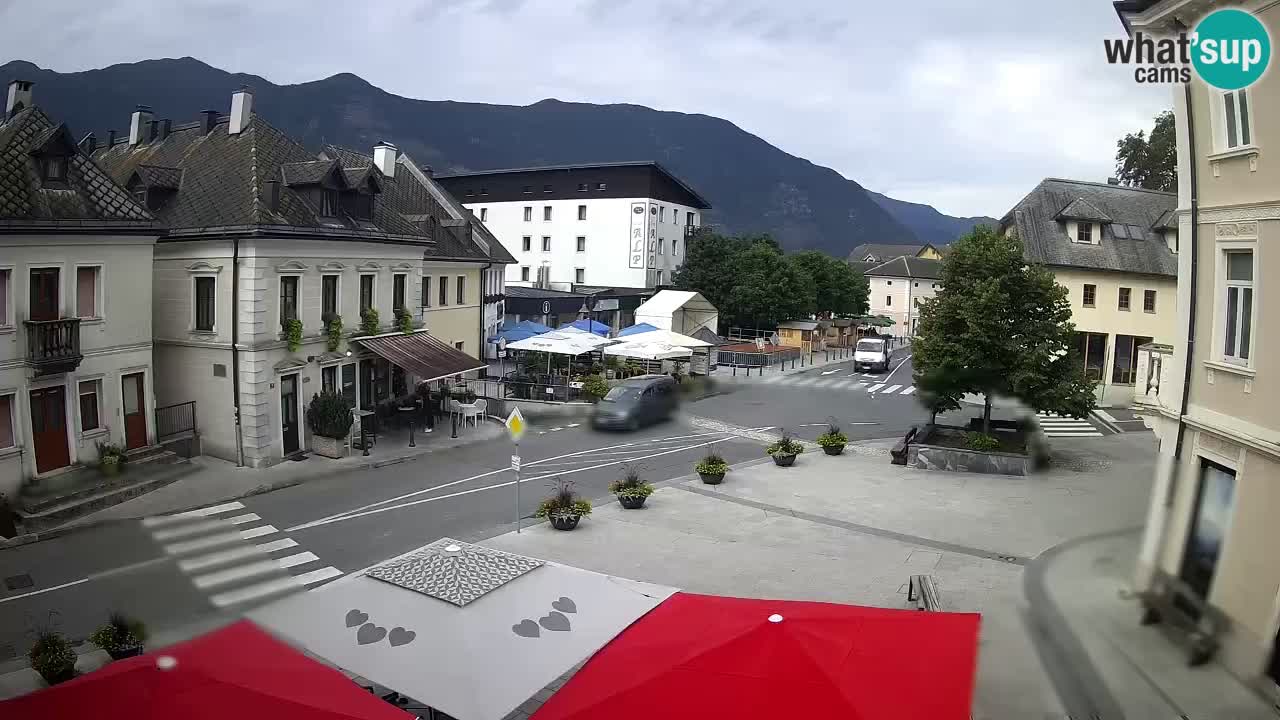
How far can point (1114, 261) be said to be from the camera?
12141 millimetres

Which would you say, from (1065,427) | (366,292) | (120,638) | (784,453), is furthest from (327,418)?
(1065,427)

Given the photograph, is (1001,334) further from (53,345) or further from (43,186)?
(43,186)

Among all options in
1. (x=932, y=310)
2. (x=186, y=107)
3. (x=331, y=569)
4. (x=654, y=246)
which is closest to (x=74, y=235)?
(x=186, y=107)

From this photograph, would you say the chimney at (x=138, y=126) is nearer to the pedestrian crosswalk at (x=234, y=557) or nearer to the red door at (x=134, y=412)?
the red door at (x=134, y=412)

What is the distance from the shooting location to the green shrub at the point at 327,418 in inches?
802

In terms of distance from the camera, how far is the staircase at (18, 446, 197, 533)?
34.6 feet

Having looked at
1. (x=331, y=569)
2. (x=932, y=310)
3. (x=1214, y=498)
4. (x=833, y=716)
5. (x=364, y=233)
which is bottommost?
(x=331, y=569)

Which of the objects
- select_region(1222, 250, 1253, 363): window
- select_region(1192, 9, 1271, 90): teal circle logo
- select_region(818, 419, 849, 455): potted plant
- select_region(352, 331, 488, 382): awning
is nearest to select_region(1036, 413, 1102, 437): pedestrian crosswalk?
select_region(818, 419, 849, 455): potted plant

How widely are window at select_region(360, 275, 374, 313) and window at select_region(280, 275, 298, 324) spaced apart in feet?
9.14

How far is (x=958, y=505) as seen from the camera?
16406 mm

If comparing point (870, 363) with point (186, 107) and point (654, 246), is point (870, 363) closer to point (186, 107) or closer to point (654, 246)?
point (654, 246)

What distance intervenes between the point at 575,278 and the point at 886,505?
4597 cm

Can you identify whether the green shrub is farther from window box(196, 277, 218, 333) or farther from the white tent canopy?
the white tent canopy

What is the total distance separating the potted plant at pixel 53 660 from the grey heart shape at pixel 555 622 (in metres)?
5.48
